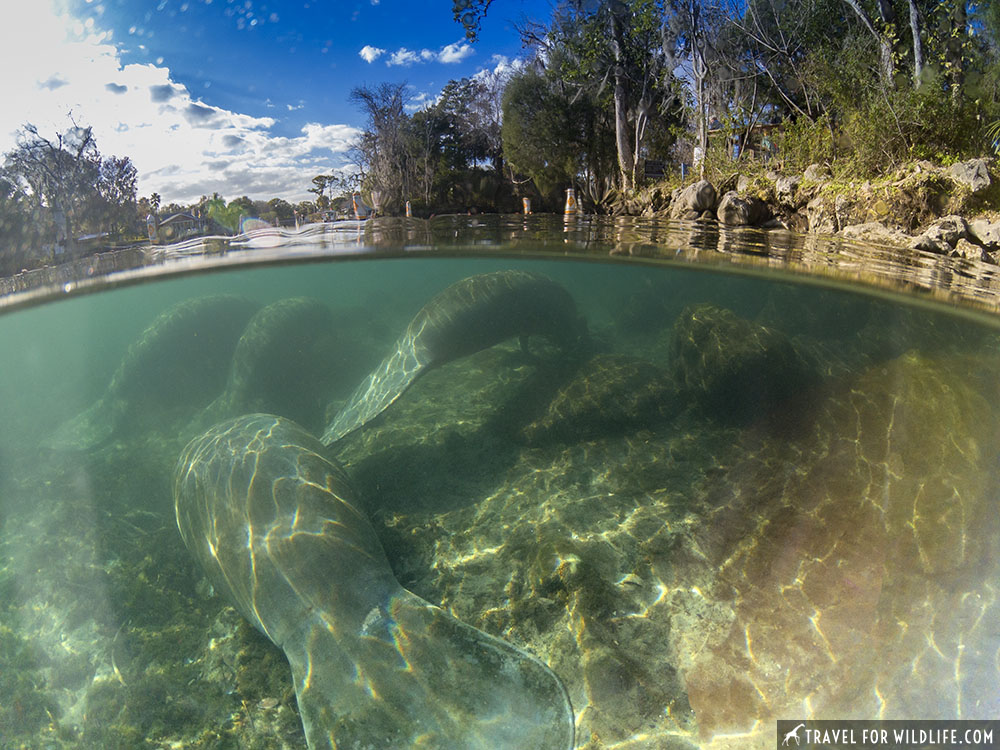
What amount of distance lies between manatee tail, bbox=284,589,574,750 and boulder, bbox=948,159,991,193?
1032 centimetres

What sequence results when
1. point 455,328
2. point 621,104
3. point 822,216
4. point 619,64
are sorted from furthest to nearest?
point 621,104
point 619,64
point 822,216
point 455,328

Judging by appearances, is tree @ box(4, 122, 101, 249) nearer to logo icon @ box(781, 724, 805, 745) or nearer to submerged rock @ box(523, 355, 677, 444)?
submerged rock @ box(523, 355, 677, 444)

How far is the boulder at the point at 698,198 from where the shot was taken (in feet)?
43.4

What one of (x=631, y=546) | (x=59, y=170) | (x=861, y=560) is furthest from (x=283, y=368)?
(x=861, y=560)

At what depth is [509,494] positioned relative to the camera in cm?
586

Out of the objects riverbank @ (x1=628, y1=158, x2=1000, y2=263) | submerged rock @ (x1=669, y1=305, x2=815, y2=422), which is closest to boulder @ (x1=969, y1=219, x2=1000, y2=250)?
riverbank @ (x1=628, y1=158, x2=1000, y2=263)

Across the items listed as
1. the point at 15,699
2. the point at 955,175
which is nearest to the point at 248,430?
the point at 15,699

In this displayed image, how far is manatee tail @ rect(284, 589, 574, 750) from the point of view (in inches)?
122

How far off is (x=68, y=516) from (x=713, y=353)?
8860 mm

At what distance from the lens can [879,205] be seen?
9.26 m

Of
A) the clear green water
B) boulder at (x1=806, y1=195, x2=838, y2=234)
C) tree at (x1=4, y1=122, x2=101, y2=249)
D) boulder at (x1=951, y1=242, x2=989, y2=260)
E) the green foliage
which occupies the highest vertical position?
the green foliage

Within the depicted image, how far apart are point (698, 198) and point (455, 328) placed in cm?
907

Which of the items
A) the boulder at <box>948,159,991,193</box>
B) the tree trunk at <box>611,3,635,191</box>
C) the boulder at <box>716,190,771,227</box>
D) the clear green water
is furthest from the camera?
the tree trunk at <box>611,3,635,191</box>

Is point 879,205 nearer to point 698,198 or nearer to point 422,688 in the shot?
point 698,198
